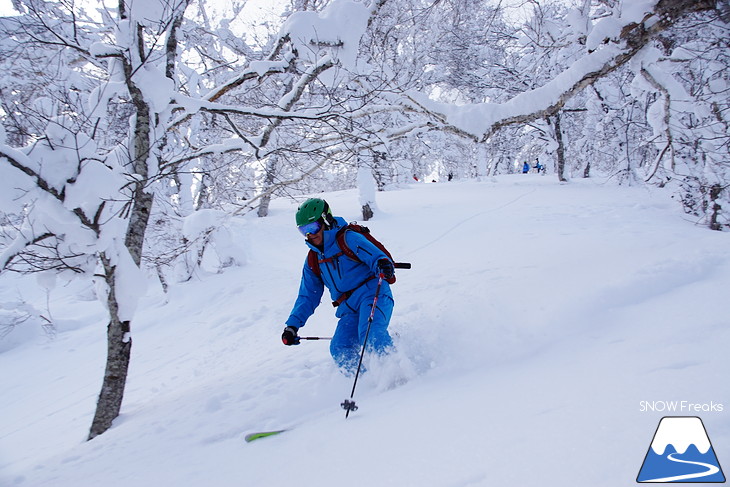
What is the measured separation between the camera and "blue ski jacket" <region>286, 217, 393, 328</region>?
3738mm

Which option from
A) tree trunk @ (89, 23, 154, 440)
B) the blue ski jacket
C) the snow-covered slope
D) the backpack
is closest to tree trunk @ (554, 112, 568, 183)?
the snow-covered slope

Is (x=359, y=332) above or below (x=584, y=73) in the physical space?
below

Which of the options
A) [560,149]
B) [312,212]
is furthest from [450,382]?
[560,149]

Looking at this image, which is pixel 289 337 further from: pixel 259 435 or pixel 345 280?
pixel 259 435

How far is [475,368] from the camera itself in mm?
3240

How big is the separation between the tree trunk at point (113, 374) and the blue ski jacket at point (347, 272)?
211cm

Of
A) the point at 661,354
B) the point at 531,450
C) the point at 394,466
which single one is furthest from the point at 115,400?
the point at 661,354

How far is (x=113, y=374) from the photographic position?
437cm

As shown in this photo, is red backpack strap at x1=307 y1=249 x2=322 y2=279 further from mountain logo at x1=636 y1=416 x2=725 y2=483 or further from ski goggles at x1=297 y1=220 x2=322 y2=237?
mountain logo at x1=636 y1=416 x2=725 y2=483

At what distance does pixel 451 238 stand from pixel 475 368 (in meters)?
7.38

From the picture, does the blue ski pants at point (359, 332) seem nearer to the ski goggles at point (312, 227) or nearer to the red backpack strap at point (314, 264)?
the red backpack strap at point (314, 264)

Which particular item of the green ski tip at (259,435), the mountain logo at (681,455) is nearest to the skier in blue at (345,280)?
the green ski tip at (259,435)

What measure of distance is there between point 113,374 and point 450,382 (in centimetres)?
392

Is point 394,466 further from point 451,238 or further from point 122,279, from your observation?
point 451,238
